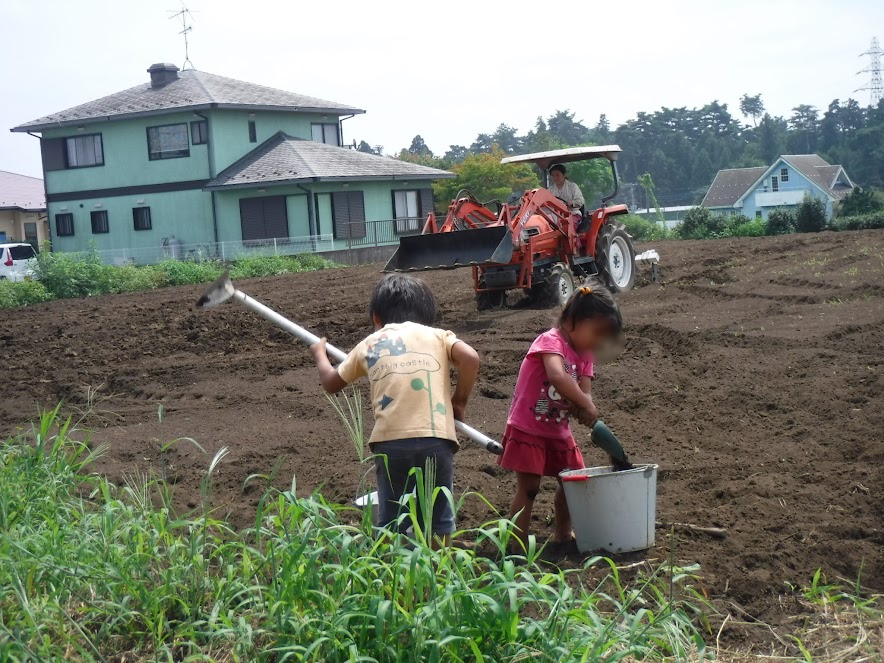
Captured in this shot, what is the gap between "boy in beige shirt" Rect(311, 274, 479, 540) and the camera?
4.09m

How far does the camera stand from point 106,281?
2358 centimetres

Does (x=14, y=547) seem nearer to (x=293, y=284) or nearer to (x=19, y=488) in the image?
(x=19, y=488)

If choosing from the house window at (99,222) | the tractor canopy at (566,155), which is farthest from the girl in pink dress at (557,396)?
the house window at (99,222)

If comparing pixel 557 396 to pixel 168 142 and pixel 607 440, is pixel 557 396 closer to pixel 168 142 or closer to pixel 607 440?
pixel 607 440

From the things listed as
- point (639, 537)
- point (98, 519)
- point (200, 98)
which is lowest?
point (639, 537)

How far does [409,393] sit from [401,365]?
119 mm

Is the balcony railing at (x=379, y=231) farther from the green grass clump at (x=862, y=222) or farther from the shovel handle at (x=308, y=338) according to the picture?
the shovel handle at (x=308, y=338)


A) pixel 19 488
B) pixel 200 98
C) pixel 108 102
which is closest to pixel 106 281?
pixel 200 98

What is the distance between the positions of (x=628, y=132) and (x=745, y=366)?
91.0 metres

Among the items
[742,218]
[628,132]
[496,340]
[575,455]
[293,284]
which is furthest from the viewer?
[628,132]

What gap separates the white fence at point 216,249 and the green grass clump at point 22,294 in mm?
9807

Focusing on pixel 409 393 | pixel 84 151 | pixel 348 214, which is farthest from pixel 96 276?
pixel 409 393

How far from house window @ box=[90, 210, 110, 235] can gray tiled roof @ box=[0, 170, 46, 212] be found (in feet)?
27.2

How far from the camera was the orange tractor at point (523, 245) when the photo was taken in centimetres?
1323
